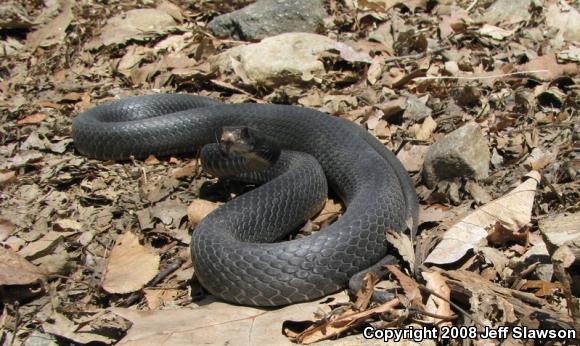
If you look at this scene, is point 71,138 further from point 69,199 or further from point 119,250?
point 119,250

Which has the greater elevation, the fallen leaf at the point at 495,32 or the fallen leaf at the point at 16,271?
the fallen leaf at the point at 495,32

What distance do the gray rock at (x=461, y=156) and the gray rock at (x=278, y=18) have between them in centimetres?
426

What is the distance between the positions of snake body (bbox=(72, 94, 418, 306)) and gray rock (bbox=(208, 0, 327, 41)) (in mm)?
1981

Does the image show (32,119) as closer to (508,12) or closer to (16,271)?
(16,271)

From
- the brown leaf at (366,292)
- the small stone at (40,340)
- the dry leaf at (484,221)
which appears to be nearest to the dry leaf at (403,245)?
the dry leaf at (484,221)

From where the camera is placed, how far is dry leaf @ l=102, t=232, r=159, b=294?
4.89 meters

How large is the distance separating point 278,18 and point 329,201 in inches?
163

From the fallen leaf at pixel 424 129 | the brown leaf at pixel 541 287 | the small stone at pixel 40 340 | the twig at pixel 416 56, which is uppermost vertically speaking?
the twig at pixel 416 56

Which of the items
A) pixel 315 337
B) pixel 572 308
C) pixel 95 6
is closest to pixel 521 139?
pixel 572 308

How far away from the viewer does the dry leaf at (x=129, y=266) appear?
4.89 meters

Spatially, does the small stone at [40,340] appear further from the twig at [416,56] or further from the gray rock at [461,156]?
the twig at [416,56]

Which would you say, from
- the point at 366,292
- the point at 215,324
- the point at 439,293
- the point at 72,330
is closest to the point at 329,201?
the point at 366,292

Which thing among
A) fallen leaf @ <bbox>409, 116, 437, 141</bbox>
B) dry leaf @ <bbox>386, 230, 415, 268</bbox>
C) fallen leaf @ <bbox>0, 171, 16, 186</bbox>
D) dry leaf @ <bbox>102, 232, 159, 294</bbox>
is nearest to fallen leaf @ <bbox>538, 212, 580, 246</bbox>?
dry leaf @ <bbox>386, 230, 415, 268</bbox>

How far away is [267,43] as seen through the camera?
8195 mm
